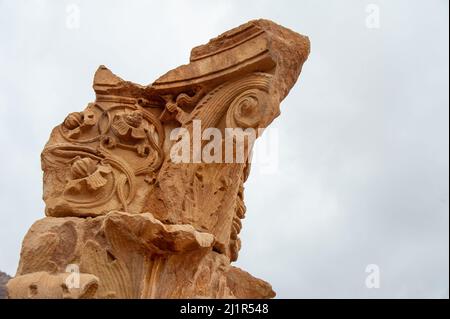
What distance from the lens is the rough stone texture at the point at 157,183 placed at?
438 cm

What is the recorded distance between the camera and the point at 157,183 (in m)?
5.02

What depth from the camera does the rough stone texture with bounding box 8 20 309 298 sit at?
4375 millimetres

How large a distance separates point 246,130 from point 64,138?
155 centimetres

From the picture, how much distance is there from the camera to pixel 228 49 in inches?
207

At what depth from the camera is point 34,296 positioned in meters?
4.16

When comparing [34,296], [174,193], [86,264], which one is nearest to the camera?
[34,296]

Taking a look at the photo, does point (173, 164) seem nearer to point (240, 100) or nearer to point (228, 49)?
point (240, 100)
